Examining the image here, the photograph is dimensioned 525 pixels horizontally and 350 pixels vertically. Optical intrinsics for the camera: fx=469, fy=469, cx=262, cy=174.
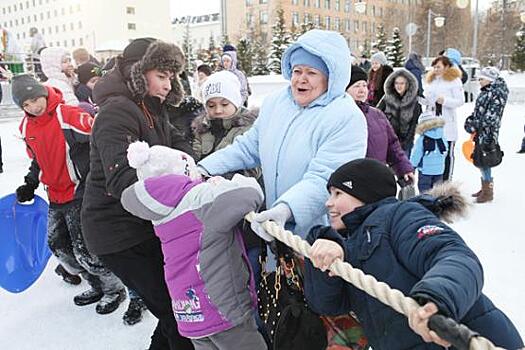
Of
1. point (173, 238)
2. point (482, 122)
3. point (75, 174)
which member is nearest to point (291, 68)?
point (173, 238)

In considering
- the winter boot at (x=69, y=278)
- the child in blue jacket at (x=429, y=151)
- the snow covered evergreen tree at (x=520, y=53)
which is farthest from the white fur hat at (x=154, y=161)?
the snow covered evergreen tree at (x=520, y=53)

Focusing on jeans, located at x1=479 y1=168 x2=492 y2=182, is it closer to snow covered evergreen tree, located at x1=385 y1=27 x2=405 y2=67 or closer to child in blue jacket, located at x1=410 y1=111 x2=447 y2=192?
child in blue jacket, located at x1=410 y1=111 x2=447 y2=192

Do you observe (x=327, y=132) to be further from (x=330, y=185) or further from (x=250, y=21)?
(x=250, y=21)

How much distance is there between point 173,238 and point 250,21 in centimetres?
5500

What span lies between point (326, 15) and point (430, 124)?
196ft

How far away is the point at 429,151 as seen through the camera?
5754mm

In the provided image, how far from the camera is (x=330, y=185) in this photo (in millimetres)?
1843

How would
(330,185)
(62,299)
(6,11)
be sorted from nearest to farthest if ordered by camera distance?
(330,185)
(62,299)
(6,11)

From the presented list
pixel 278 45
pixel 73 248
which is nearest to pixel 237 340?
pixel 73 248

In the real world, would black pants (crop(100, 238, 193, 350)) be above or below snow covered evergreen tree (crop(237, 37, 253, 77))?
below

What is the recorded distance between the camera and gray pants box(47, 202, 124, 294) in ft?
11.5

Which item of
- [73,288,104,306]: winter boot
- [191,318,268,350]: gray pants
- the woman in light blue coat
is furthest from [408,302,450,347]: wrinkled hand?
[73,288,104,306]: winter boot

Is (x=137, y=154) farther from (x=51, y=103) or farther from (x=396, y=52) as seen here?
(x=396, y=52)

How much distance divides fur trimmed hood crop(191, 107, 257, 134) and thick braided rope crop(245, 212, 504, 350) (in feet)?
5.04
